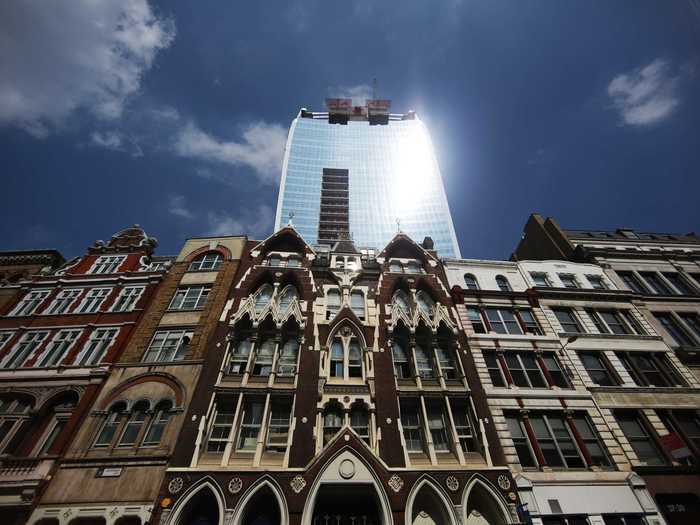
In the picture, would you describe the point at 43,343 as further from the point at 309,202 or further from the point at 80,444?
the point at 309,202

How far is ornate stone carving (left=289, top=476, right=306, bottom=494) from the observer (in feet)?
49.8

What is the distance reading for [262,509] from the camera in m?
15.7

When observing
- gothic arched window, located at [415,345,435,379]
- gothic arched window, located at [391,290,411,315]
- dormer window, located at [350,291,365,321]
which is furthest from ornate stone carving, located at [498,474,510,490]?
dormer window, located at [350,291,365,321]

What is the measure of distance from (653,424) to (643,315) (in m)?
9.76

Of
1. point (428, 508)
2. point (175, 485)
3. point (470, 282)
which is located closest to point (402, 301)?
point (470, 282)

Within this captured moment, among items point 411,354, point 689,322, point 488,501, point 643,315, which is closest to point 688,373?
point 643,315

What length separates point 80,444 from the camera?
17016 millimetres

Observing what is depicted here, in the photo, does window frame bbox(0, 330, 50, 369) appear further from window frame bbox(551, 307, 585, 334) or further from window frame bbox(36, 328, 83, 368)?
window frame bbox(551, 307, 585, 334)

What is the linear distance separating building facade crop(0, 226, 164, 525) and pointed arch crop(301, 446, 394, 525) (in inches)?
518

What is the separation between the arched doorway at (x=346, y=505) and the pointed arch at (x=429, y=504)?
170cm

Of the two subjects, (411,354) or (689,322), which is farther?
(689,322)

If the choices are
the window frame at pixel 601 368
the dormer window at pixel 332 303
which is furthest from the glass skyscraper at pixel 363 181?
the window frame at pixel 601 368

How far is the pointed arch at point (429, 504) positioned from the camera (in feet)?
49.5

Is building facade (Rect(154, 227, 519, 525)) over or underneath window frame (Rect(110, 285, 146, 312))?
underneath
